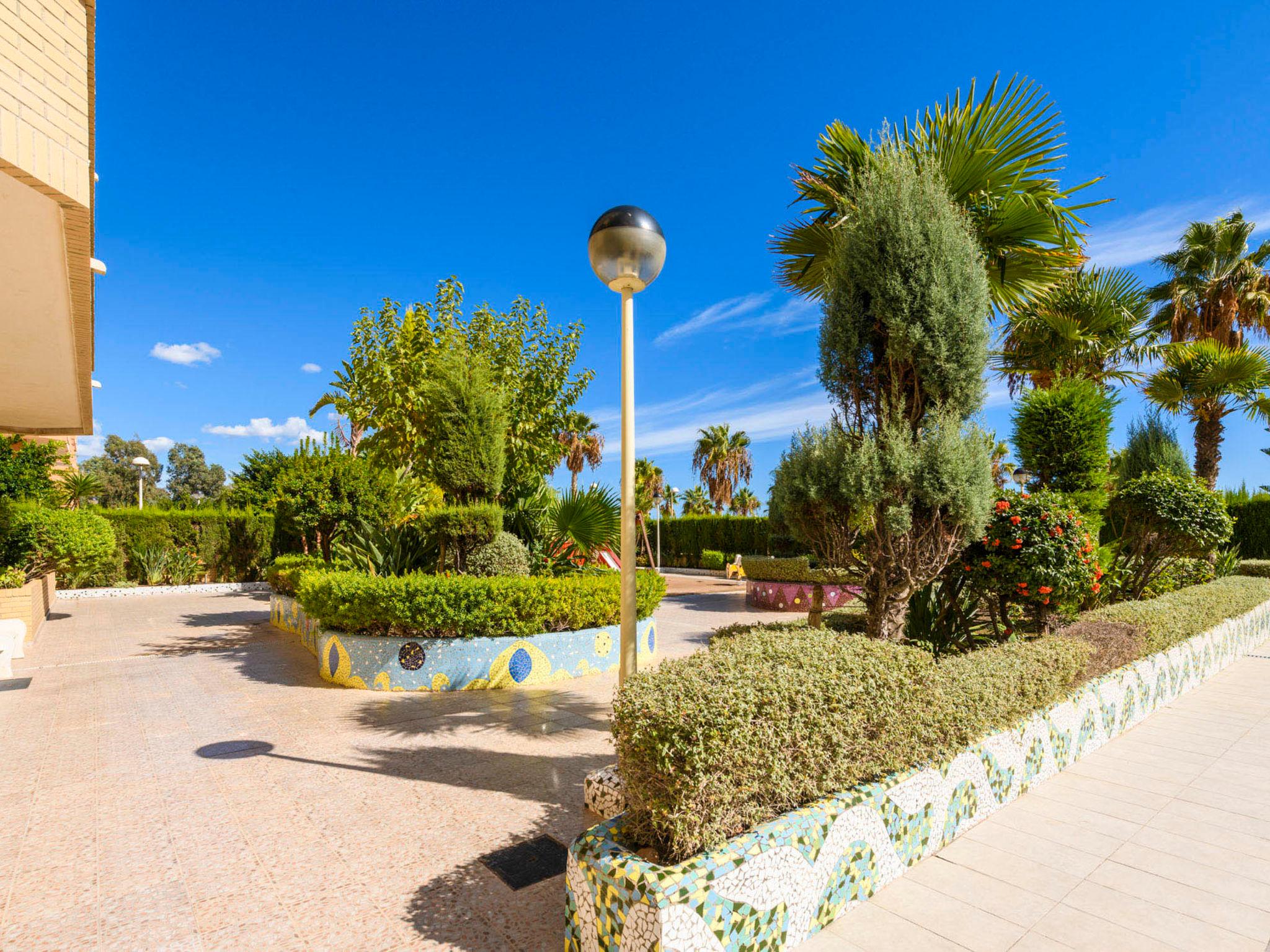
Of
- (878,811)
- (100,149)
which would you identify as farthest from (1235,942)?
(100,149)

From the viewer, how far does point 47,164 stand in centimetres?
318

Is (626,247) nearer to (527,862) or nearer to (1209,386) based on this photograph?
(527,862)

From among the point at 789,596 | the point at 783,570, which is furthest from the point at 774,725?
the point at 783,570

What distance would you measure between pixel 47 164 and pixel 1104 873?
620 centimetres

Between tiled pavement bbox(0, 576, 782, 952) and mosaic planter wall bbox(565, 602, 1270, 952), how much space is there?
56cm

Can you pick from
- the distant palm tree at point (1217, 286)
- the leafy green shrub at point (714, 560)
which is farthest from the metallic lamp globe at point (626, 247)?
the leafy green shrub at point (714, 560)

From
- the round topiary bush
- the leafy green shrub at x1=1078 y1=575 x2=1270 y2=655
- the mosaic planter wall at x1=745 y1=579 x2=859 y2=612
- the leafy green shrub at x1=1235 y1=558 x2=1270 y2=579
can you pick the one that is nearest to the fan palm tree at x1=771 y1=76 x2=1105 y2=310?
the leafy green shrub at x1=1078 y1=575 x2=1270 y2=655

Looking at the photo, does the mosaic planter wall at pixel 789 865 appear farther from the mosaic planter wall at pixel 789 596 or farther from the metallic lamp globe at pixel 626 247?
the mosaic planter wall at pixel 789 596

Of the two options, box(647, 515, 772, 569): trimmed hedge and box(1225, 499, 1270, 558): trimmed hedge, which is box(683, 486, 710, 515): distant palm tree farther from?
box(1225, 499, 1270, 558): trimmed hedge

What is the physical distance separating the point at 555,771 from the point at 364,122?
38.2 ft

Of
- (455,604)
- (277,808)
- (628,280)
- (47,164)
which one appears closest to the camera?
(47,164)

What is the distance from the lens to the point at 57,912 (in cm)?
265

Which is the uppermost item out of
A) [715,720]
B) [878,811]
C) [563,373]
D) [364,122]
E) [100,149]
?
[364,122]

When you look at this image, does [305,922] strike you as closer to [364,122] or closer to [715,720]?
[715,720]
